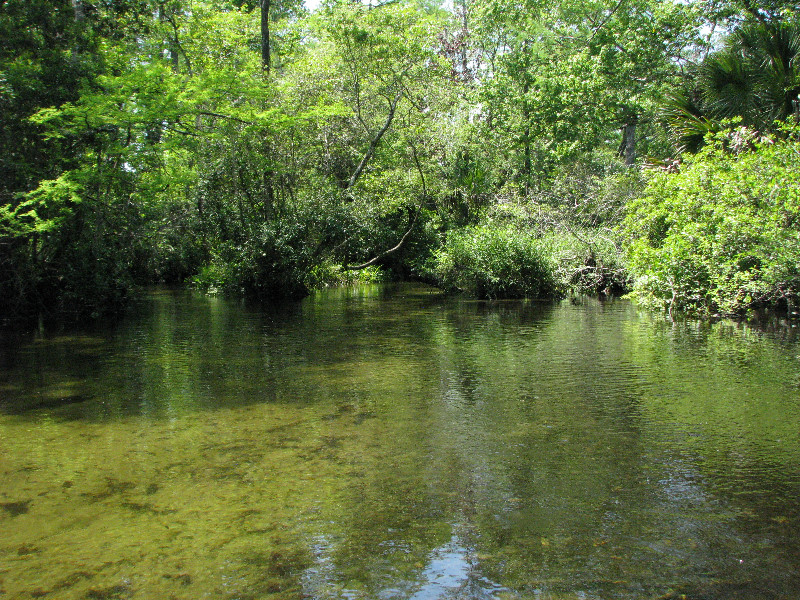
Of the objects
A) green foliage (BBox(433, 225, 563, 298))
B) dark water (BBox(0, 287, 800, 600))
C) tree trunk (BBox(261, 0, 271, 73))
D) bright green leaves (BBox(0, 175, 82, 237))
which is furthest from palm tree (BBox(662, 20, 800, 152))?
bright green leaves (BBox(0, 175, 82, 237))

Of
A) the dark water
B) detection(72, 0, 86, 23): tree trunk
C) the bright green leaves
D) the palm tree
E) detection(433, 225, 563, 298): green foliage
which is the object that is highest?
detection(72, 0, 86, 23): tree trunk

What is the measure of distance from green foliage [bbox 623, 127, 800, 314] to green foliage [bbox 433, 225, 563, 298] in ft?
10.8

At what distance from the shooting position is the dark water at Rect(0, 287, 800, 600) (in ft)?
10.5

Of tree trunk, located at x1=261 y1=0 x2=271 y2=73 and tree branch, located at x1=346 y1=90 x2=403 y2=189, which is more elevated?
tree trunk, located at x1=261 y1=0 x2=271 y2=73

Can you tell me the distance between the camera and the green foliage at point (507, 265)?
1716cm

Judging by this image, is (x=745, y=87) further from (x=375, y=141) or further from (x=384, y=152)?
(x=384, y=152)

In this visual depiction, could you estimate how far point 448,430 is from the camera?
18.3ft

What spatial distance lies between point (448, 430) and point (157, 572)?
2855 mm

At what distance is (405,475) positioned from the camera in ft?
14.8

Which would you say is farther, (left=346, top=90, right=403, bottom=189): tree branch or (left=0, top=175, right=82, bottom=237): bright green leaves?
(left=346, top=90, right=403, bottom=189): tree branch

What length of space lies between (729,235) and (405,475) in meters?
9.71

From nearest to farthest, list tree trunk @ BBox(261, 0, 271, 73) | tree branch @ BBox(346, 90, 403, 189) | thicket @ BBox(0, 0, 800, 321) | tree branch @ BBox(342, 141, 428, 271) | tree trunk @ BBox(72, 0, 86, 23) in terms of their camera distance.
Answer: thicket @ BBox(0, 0, 800, 321) < tree trunk @ BBox(72, 0, 86, 23) < tree trunk @ BBox(261, 0, 271, 73) < tree branch @ BBox(346, 90, 403, 189) < tree branch @ BBox(342, 141, 428, 271)

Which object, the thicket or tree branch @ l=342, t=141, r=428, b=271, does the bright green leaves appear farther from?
tree branch @ l=342, t=141, r=428, b=271

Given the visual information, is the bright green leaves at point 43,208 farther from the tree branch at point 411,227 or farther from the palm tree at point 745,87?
the palm tree at point 745,87
